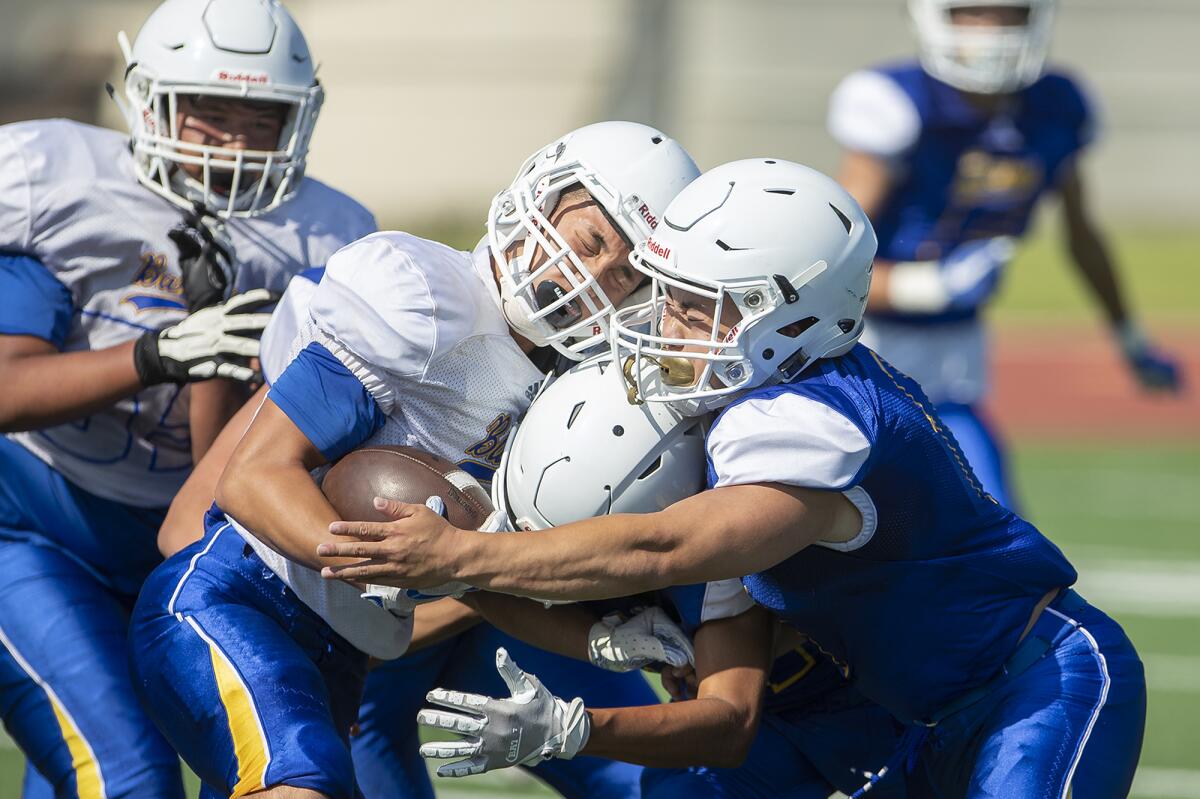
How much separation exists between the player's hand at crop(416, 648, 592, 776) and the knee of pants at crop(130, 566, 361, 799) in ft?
0.82

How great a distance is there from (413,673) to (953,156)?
274 cm

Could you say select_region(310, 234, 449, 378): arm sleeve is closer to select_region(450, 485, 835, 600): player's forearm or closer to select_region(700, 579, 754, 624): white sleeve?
select_region(450, 485, 835, 600): player's forearm

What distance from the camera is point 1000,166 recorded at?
208 inches

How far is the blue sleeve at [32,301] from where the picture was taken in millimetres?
3254

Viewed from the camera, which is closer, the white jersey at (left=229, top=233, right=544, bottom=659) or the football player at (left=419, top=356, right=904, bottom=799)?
the football player at (left=419, top=356, right=904, bottom=799)

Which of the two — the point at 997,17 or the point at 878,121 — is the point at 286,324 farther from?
the point at 997,17

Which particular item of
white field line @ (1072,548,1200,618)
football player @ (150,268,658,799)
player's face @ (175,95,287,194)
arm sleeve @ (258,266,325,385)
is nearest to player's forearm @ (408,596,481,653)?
football player @ (150,268,658,799)

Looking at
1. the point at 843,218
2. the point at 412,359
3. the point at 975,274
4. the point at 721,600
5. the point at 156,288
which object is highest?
the point at 843,218

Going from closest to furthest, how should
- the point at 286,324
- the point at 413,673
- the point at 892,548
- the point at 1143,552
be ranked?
1. the point at 892,548
2. the point at 286,324
3. the point at 413,673
4. the point at 1143,552

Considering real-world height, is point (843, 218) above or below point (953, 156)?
above

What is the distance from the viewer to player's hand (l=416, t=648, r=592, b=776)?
2.38 metres

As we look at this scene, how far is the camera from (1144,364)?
5.99m

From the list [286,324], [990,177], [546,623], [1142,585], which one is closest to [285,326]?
[286,324]

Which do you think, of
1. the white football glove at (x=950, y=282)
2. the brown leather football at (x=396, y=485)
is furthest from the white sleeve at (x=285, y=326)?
the white football glove at (x=950, y=282)
